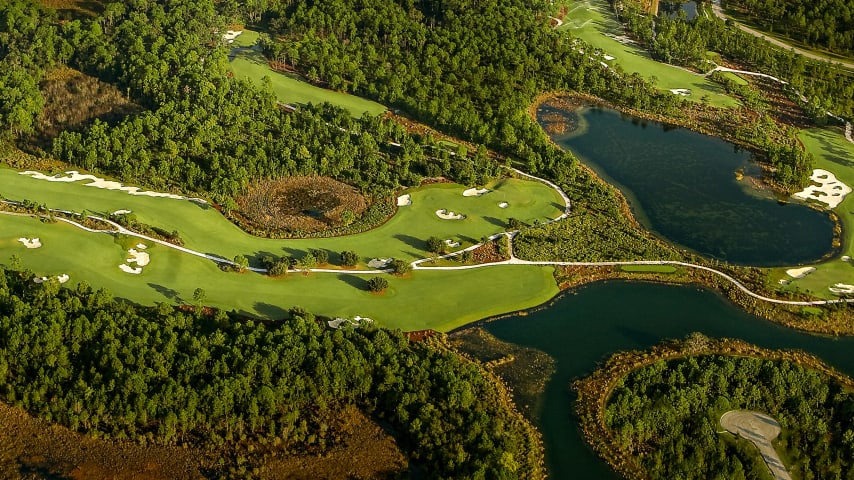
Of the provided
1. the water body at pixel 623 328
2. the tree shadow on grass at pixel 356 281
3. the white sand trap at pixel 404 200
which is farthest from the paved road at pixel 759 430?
the white sand trap at pixel 404 200

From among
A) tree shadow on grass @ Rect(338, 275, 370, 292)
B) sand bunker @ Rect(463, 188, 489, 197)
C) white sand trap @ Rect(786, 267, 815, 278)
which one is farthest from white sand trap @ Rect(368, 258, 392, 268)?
white sand trap @ Rect(786, 267, 815, 278)

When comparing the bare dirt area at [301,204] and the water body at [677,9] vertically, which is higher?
the water body at [677,9]

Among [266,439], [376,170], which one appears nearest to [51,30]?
[376,170]

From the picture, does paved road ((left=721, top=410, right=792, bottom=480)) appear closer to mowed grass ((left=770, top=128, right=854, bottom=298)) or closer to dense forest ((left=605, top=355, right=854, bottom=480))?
dense forest ((left=605, top=355, right=854, bottom=480))

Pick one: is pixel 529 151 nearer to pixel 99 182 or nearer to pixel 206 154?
pixel 206 154

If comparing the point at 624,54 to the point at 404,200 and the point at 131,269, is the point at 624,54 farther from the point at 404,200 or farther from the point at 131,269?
the point at 131,269

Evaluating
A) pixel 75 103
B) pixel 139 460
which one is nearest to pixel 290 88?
pixel 75 103

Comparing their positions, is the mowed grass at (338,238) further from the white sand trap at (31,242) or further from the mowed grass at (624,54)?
the mowed grass at (624,54)
